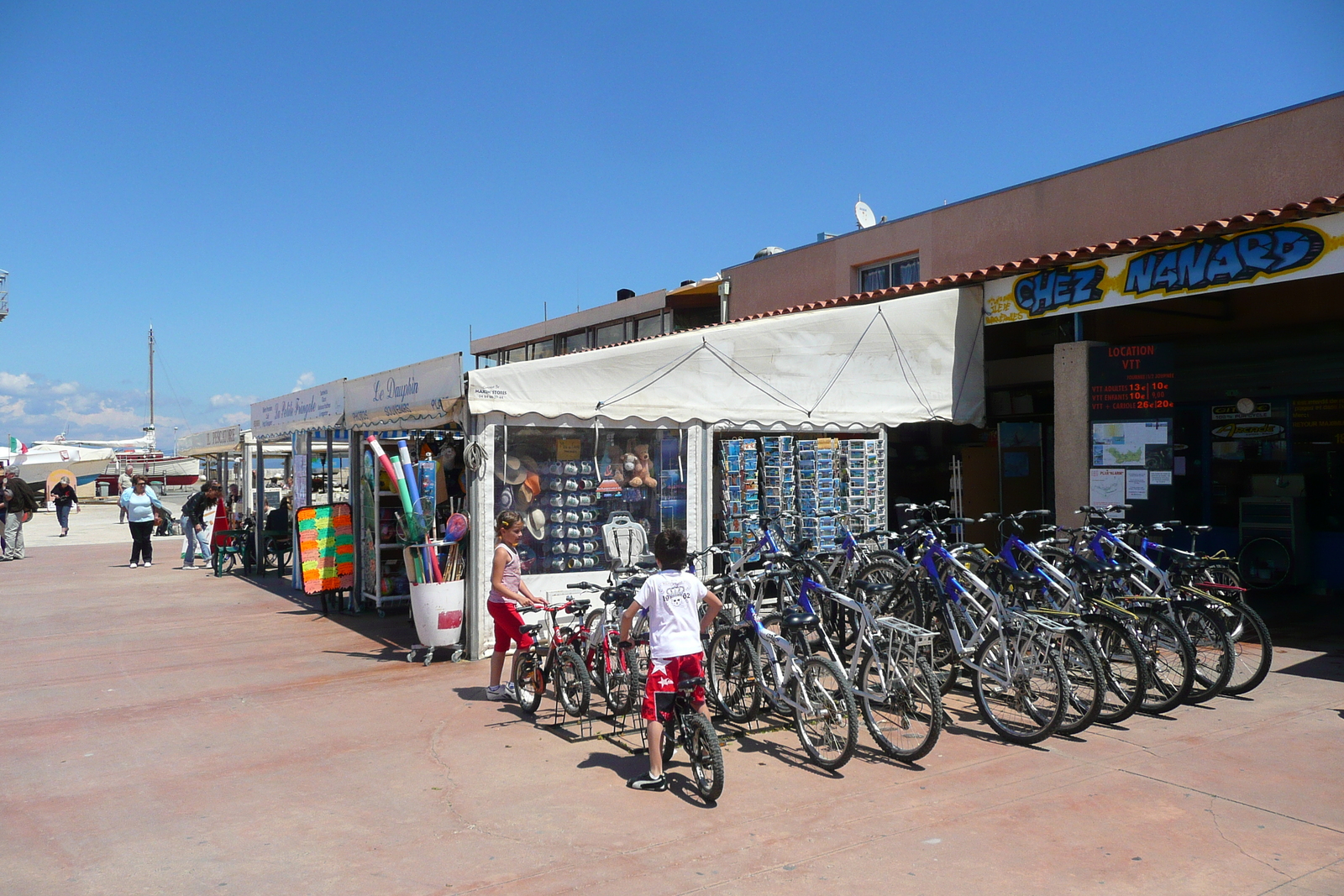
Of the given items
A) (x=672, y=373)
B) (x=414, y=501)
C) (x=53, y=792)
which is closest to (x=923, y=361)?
(x=672, y=373)

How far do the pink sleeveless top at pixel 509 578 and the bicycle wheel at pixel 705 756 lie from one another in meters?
2.15

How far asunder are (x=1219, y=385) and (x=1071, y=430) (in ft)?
11.8

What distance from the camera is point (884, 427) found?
1074 centimetres

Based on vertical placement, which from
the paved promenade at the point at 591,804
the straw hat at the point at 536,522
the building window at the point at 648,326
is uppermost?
the building window at the point at 648,326

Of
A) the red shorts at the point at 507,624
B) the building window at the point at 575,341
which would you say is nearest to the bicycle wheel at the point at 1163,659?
the red shorts at the point at 507,624

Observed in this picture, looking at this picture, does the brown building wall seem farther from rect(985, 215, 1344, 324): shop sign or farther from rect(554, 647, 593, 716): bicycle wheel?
rect(554, 647, 593, 716): bicycle wheel

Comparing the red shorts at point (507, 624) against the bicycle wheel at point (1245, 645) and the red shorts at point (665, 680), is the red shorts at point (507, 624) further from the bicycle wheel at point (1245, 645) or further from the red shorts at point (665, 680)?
the bicycle wheel at point (1245, 645)

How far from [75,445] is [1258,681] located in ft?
259

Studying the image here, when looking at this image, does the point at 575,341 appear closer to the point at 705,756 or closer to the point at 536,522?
the point at 536,522

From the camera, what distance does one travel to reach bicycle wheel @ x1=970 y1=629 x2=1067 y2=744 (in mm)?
5664

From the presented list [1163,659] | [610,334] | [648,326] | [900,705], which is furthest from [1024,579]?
[610,334]

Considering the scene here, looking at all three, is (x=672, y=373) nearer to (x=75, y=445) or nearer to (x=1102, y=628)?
(x=1102, y=628)

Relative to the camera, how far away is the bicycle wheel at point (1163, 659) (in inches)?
240

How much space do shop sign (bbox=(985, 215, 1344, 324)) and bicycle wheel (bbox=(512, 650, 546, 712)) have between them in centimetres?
682
